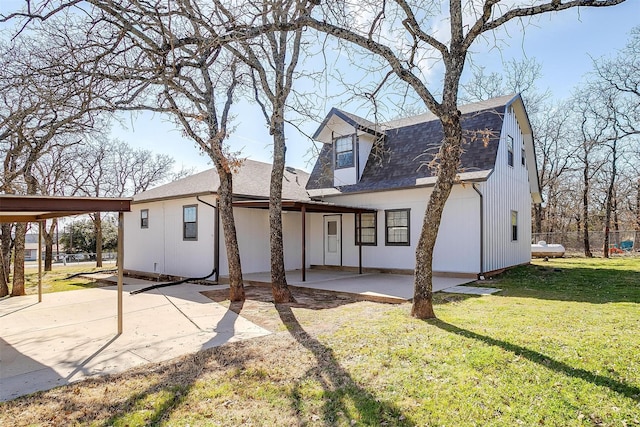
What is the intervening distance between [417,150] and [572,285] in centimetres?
610

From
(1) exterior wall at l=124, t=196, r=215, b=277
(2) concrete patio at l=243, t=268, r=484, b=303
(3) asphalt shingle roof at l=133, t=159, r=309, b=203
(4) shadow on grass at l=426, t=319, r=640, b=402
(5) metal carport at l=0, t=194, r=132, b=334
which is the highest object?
(3) asphalt shingle roof at l=133, t=159, r=309, b=203

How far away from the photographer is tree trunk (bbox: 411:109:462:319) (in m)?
5.79

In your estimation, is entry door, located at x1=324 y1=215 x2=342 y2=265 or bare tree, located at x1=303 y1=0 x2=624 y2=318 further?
entry door, located at x1=324 y1=215 x2=342 y2=265

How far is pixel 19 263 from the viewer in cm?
1033

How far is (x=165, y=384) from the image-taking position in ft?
12.2

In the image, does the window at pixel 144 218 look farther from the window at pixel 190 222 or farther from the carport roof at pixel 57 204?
the carport roof at pixel 57 204

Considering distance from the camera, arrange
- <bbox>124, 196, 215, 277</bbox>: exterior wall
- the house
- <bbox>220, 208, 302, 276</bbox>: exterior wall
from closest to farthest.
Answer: the house, <bbox>124, 196, 215, 277</bbox>: exterior wall, <bbox>220, 208, 302, 276</bbox>: exterior wall

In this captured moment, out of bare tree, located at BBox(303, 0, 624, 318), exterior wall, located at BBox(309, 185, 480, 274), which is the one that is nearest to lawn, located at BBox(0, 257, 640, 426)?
bare tree, located at BBox(303, 0, 624, 318)

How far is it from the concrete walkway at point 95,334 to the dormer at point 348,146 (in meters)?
7.39

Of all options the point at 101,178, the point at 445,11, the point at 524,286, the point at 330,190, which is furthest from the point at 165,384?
the point at 101,178

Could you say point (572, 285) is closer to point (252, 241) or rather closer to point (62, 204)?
point (252, 241)

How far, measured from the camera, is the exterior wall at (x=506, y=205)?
1162 cm

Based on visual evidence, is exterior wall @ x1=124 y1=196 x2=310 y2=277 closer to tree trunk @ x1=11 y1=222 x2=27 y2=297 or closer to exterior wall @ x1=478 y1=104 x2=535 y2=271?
tree trunk @ x1=11 y1=222 x2=27 y2=297

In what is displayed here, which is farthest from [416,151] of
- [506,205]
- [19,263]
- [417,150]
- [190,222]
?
[19,263]
